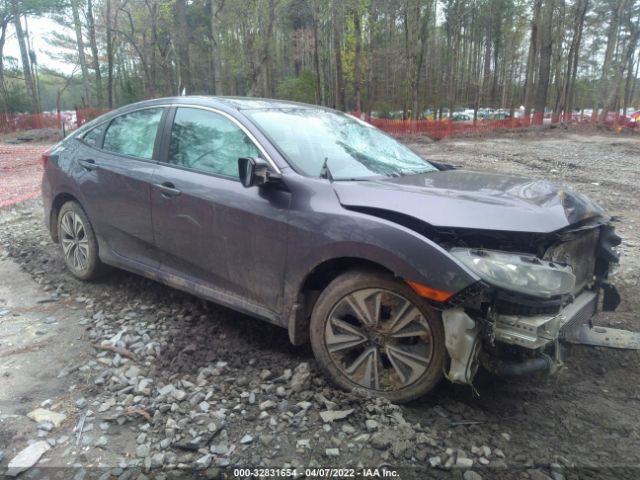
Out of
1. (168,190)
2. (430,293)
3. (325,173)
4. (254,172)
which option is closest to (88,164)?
(168,190)

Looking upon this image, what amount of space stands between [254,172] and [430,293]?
1247 mm

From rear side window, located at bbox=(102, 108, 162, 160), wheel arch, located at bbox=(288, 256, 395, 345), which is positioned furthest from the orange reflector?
rear side window, located at bbox=(102, 108, 162, 160)

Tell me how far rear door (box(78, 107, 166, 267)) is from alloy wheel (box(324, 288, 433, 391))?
1765mm

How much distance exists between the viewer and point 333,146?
3650 mm

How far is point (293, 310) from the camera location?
10.2 feet

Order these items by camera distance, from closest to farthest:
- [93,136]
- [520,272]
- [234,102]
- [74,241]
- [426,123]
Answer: [520,272] < [234,102] < [93,136] < [74,241] < [426,123]

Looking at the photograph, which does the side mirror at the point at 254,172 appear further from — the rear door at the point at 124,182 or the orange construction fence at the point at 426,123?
the orange construction fence at the point at 426,123

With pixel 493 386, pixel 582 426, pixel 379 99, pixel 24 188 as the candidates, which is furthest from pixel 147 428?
pixel 379 99

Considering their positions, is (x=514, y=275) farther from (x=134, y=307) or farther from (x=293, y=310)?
(x=134, y=307)

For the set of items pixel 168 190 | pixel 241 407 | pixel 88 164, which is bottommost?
pixel 241 407

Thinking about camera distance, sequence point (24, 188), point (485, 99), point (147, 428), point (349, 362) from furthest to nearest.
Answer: point (485, 99)
point (24, 188)
point (349, 362)
point (147, 428)

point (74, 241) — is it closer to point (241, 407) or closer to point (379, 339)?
point (241, 407)

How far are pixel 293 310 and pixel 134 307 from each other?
6.08ft

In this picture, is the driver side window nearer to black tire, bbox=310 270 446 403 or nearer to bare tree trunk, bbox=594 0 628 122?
black tire, bbox=310 270 446 403
